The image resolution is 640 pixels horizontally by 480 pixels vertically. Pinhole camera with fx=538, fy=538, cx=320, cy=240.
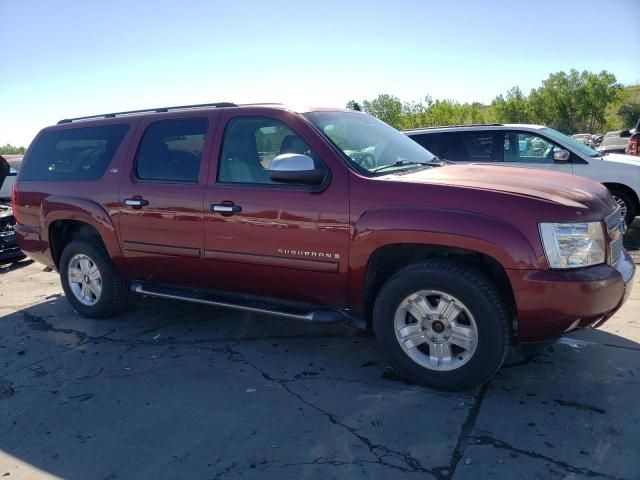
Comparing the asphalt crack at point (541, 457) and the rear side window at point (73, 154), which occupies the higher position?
the rear side window at point (73, 154)

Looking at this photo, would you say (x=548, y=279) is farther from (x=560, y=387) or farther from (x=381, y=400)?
(x=381, y=400)

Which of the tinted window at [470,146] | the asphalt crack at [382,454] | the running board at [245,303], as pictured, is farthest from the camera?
the tinted window at [470,146]

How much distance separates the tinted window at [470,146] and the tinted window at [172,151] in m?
4.85

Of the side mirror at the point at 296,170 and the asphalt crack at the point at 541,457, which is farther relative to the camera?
the side mirror at the point at 296,170

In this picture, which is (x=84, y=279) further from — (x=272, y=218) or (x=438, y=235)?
(x=438, y=235)

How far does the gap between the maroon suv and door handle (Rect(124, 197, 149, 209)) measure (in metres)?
0.01

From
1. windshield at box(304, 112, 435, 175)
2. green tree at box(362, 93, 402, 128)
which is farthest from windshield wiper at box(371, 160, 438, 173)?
green tree at box(362, 93, 402, 128)

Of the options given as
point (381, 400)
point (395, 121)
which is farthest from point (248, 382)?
point (395, 121)

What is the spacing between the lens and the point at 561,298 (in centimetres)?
307

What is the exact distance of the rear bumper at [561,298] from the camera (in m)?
3.05

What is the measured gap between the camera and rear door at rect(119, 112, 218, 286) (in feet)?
14.3

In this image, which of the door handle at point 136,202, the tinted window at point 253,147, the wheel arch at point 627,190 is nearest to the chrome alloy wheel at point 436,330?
the tinted window at point 253,147

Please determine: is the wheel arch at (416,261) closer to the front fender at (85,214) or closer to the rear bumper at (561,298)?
the rear bumper at (561,298)

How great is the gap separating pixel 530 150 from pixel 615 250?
4.93 meters
